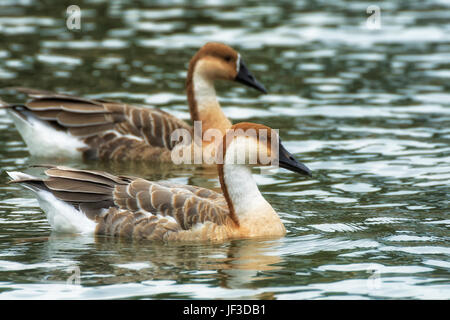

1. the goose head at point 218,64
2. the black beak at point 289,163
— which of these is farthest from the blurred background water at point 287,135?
the goose head at point 218,64

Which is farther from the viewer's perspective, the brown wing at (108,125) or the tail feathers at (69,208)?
the brown wing at (108,125)

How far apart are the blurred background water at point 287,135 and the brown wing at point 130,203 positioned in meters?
0.24

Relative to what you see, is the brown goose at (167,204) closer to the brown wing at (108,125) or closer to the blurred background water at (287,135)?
the blurred background water at (287,135)

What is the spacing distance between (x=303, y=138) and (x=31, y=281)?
676cm

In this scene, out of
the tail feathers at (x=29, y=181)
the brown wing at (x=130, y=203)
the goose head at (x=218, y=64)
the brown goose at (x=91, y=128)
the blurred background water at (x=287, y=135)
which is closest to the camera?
the blurred background water at (x=287, y=135)

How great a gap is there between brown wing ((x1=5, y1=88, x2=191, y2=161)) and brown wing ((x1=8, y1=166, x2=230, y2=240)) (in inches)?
141

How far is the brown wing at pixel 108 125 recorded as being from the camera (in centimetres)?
1330

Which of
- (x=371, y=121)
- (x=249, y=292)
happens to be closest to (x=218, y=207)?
(x=249, y=292)

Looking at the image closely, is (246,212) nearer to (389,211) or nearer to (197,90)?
(389,211)

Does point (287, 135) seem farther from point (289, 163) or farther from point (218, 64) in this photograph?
point (289, 163)

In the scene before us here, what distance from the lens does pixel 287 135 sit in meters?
14.2

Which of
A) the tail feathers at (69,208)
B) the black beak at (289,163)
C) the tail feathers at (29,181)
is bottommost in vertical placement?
the tail feathers at (69,208)

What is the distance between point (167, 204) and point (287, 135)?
5.04m

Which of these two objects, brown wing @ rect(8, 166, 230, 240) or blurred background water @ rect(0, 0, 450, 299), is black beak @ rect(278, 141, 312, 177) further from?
brown wing @ rect(8, 166, 230, 240)
